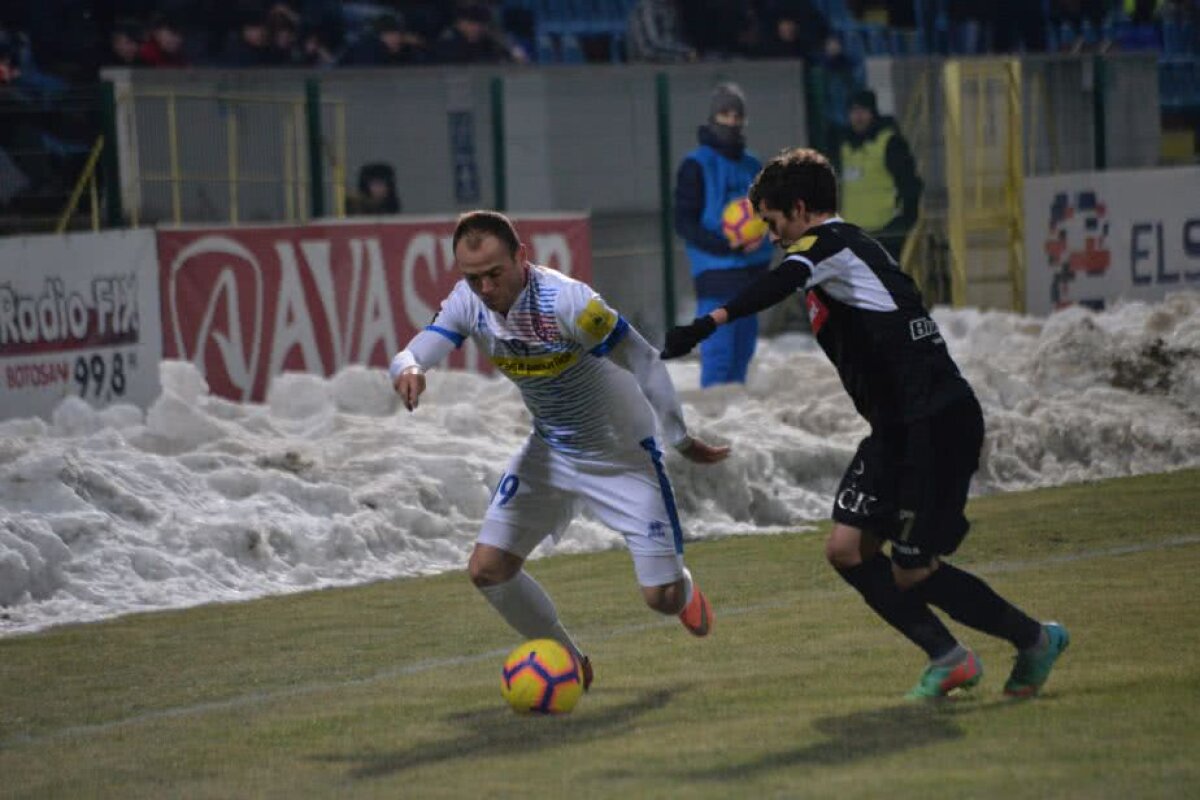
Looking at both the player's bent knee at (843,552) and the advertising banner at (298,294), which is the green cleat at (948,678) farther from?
the advertising banner at (298,294)

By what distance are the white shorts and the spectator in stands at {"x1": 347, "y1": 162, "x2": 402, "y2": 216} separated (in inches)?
432

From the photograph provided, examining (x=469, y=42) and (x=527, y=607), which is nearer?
(x=527, y=607)

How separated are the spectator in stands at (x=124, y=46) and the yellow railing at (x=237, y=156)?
1313mm

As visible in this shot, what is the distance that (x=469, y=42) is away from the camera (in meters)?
21.8

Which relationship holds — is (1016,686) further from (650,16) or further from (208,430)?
(650,16)

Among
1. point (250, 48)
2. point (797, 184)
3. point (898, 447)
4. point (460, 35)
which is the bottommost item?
point (898, 447)

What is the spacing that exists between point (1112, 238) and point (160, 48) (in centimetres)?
882

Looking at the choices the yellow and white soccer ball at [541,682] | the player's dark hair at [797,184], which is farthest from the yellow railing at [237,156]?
the player's dark hair at [797,184]

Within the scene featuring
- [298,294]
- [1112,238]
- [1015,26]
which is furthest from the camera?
[1015,26]

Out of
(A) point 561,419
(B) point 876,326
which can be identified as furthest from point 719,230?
(B) point 876,326

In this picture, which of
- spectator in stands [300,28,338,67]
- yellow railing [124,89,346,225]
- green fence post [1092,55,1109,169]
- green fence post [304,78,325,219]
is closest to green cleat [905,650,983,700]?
yellow railing [124,89,346,225]

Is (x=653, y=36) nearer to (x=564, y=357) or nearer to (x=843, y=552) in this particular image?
(x=564, y=357)

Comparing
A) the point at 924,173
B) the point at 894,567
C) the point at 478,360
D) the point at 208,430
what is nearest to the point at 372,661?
the point at 894,567

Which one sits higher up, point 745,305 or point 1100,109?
point 1100,109
